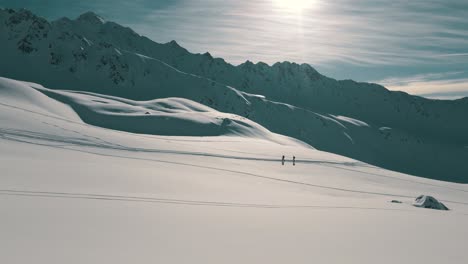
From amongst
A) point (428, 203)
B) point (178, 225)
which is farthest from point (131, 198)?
point (428, 203)

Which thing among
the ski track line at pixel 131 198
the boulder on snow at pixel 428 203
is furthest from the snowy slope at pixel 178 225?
the boulder on snow at pixel 428 203

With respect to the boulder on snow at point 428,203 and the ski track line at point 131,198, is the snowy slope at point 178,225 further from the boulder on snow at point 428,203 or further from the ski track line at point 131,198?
the boulder on snow at point 428,203

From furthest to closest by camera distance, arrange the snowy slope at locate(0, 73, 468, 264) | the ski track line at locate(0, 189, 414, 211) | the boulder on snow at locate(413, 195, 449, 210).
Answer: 1. the boulder on snow at locate(413, 195, 449, 210)
2. the ski track line at locate(0, 189, 414, 211)
3. the snowy slope at locate(0, 73, 468, 264)

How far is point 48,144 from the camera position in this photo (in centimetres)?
→ 2477

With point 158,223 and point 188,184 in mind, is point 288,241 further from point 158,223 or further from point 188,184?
point 188,184

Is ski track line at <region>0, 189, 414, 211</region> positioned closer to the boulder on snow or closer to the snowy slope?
the snowy slope

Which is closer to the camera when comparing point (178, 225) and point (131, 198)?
point (178, 225)

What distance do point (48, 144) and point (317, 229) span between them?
20.0 m

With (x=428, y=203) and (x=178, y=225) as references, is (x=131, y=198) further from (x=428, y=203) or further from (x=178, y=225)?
(x=428, y=203)

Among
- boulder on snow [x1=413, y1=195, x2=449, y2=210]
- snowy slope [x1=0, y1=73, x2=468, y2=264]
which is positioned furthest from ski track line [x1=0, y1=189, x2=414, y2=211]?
boulder on snow [x1=413, y1=195, x2=449, y2=210]

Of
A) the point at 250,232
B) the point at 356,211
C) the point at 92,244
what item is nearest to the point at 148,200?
the point at 250,232

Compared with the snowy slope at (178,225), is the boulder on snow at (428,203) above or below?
below

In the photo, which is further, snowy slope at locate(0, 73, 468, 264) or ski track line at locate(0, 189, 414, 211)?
ski track line at locate(0, 189, 414, 211)

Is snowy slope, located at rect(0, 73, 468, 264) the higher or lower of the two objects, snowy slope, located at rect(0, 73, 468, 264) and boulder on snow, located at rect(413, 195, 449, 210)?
the higher
